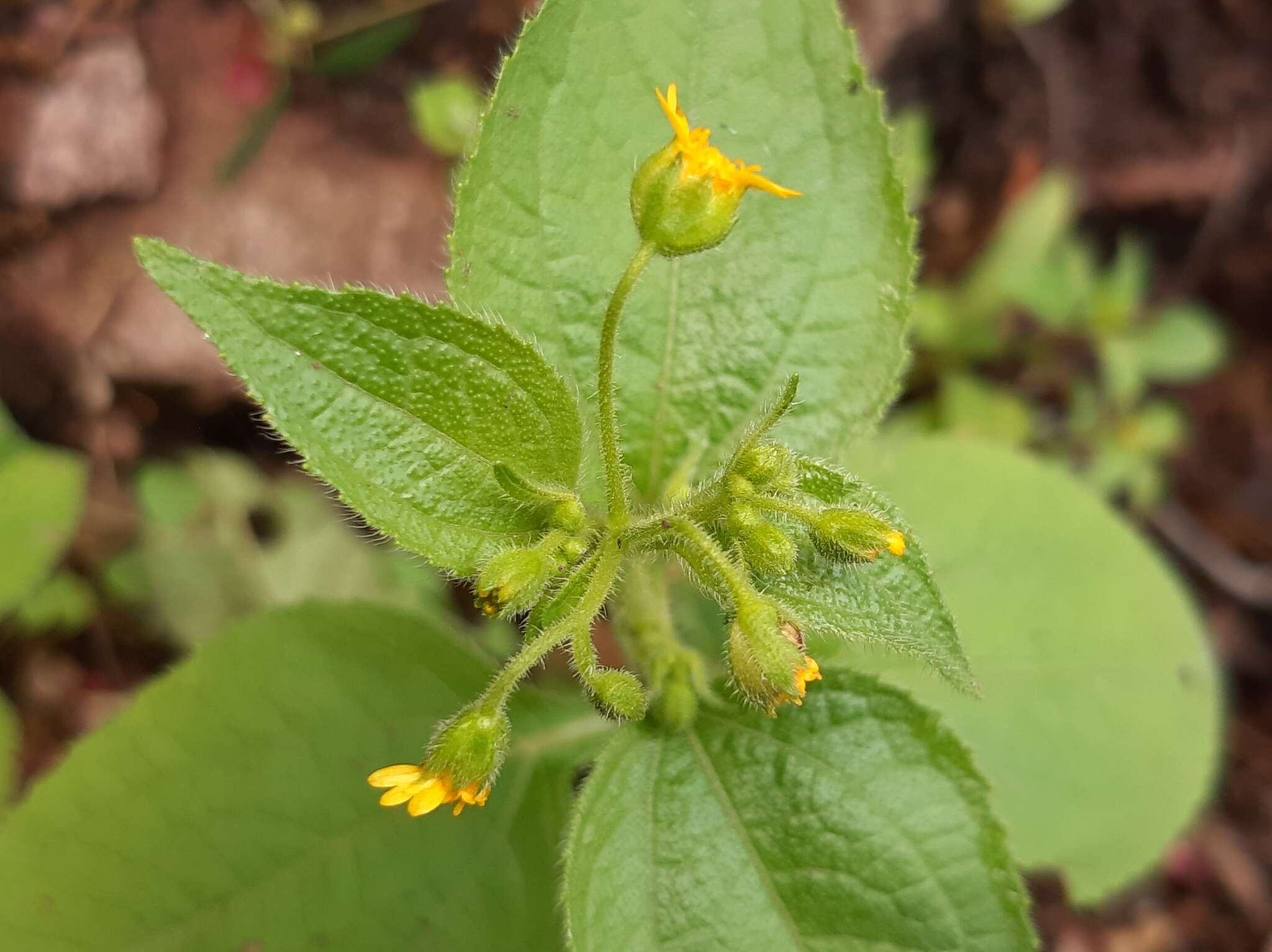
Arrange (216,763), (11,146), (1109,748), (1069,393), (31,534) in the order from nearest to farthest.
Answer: (216,763) → (1109,748) → (31,534) → (11,146) → (1069,393)

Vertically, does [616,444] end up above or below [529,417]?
below

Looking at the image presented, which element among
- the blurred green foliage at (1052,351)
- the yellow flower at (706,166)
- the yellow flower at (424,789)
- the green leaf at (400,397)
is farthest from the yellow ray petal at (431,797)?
the blurred green foliage at (1052,351)

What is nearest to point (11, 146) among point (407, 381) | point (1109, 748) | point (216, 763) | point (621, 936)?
point (216, 763)

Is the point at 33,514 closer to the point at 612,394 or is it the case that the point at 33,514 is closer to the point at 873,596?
the point at 612,394

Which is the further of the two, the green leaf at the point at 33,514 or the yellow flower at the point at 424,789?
the green leaf at the point at 33,514

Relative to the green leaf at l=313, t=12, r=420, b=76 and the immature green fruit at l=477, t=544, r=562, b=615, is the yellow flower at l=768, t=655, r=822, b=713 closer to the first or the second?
the immature green fruit at l=477, t=544, r=562, b=615

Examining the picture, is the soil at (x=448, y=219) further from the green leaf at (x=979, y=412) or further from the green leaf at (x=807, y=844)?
the green leaf at (x=807, y=844)

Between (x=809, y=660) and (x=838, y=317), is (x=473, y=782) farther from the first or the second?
(x=838, y=317)

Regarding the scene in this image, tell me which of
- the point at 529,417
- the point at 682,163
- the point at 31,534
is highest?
the point at 31,534
